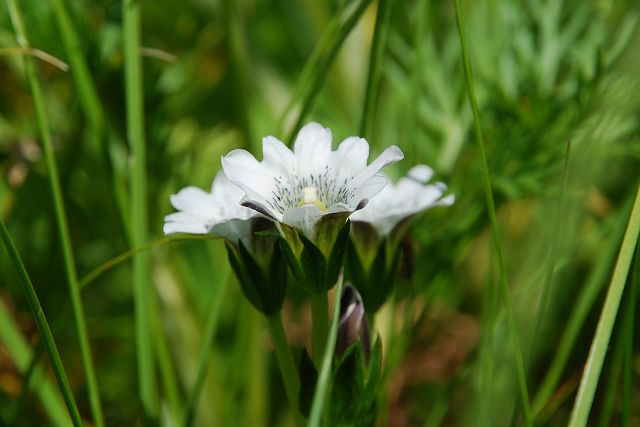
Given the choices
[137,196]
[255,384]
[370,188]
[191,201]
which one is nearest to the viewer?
[370,188]

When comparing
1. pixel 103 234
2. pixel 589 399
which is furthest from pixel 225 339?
pixel 589 399

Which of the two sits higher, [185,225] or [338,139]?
[338,139]

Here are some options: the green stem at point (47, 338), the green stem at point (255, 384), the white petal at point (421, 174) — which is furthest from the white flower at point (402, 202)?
the green stem at point (255, 384)

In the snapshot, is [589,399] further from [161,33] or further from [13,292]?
[161,33]

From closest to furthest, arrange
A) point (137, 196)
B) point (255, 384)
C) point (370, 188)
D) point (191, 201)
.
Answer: point (370, 188) → point (191, 201) → point (137, 196) → point (255, 384)

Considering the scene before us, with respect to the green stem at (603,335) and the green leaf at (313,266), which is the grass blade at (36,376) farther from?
the green stem at (603,335)

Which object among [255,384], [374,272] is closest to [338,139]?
[255,384]

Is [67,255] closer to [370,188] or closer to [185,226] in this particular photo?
[185,226]
